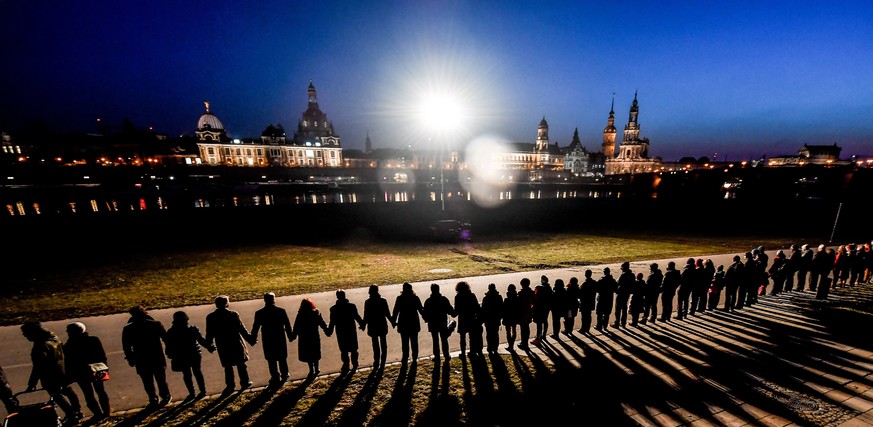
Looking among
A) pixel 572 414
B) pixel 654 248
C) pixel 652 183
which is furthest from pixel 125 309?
pixel 652 183

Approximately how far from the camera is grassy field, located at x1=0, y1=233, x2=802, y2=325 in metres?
9.91

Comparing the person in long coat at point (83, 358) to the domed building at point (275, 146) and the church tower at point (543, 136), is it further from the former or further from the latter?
the church tower at point (543, 136)

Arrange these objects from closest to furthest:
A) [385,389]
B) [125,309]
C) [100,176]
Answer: [385,389] < [125,309] < [100,176]

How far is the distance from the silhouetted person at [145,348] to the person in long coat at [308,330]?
75.2 inches

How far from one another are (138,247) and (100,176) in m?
61.2

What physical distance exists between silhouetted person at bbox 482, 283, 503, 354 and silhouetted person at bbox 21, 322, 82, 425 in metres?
6.33

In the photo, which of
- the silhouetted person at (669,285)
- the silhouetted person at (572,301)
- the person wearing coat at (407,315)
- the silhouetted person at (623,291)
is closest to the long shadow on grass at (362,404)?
the person wearing coat at (407,315)

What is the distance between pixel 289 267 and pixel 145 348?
384 inches

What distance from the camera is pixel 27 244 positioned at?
1764 centimetres

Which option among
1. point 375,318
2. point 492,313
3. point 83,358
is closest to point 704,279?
point 492,313

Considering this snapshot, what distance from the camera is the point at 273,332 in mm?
5297

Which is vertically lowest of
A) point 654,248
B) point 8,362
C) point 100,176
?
point 654,248

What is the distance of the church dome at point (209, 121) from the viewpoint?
348 ft

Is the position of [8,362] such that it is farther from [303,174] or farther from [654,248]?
[303,174]
